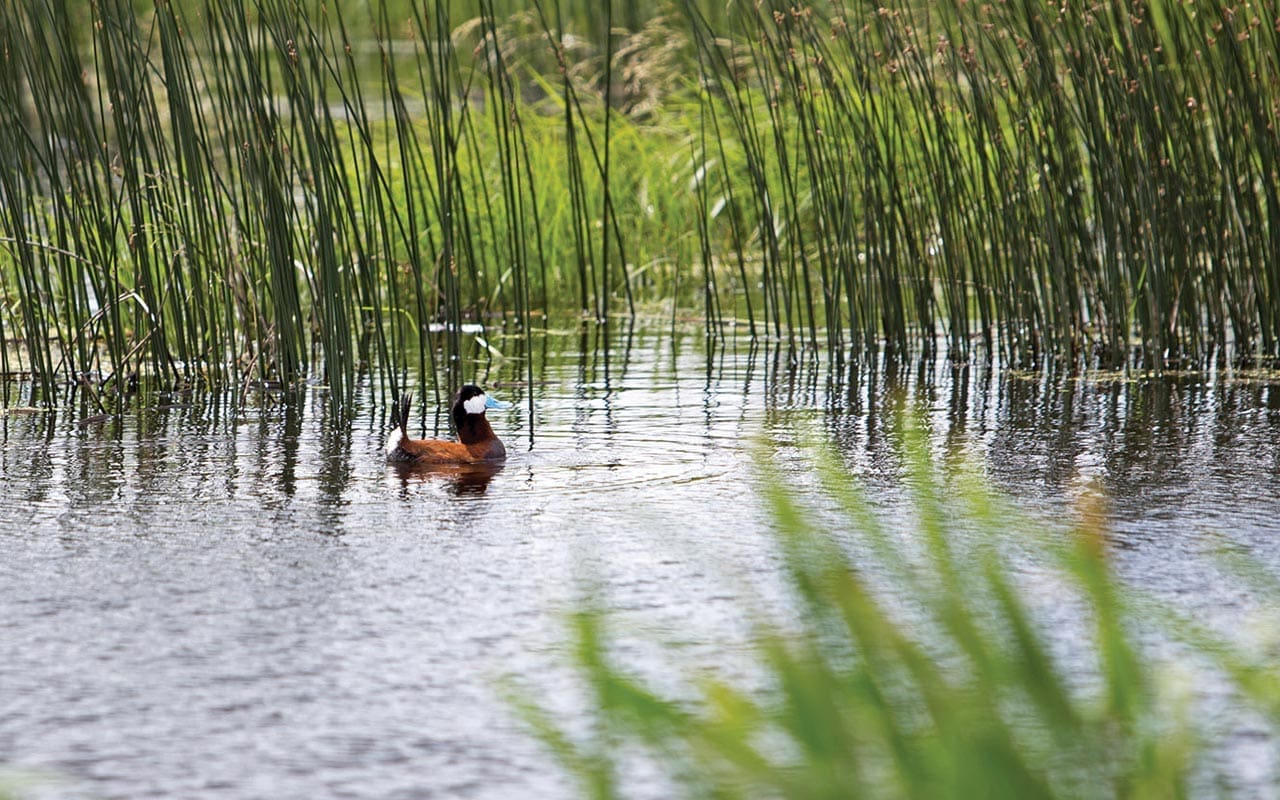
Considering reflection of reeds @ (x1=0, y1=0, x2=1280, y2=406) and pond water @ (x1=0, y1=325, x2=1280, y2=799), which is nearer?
pond water @ (x1=0, y1=325, x2=1280, y2=799)

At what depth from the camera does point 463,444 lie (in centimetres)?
316

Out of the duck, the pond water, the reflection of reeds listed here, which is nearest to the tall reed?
the reflection of reeds

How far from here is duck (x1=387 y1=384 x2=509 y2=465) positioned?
10.2 feet

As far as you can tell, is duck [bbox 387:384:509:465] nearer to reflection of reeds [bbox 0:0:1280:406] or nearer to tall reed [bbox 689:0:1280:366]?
reflection of reeds [bbox 0:0:1280:406]

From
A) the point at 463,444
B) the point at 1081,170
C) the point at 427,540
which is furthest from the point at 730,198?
the point at 427,540

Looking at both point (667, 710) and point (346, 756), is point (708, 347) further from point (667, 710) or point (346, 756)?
point (667, 710)

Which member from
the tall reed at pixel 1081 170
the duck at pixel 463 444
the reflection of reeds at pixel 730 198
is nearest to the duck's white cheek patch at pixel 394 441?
the duck at pixel 463 444

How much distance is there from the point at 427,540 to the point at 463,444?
623 mm

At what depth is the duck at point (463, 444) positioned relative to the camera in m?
3.12

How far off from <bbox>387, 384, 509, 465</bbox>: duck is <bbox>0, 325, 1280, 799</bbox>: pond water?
0.05m

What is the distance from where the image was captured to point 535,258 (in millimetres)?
6383

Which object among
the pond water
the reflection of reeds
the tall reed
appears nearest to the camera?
the pond water

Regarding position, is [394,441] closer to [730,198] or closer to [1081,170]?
[730,198]

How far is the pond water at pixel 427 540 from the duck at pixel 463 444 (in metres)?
0.05
